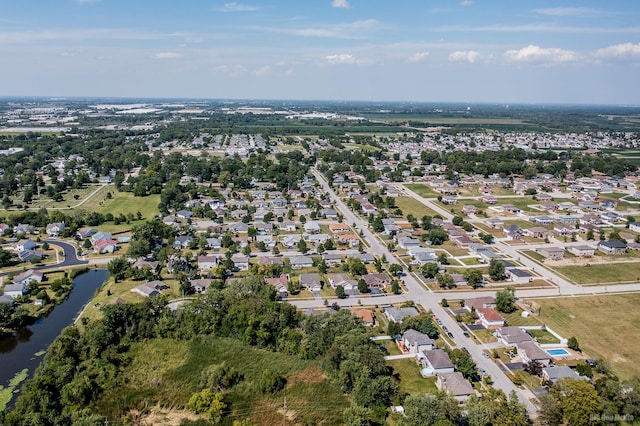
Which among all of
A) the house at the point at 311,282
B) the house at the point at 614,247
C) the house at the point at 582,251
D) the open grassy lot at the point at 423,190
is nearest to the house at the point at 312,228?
the house at the point at 311,282

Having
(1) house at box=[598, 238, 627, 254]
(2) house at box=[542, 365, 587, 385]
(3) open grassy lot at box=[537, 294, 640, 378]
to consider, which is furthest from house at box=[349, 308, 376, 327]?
(1) house at box=[598, 238, 627, 254]

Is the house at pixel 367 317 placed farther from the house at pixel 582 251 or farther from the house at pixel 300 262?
the house at pixel 582 251

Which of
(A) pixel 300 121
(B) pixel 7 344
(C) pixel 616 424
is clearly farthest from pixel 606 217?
(A) pixel 300 121

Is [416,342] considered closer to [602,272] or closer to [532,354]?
[532,354]

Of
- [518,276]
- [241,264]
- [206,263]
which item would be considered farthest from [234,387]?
[518,276]

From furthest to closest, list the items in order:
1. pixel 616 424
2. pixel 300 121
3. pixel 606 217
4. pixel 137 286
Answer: pixel 300 121
pixel 606 217
pixel 137 286
pixel 616 424

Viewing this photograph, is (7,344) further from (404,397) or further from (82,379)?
(404,397)

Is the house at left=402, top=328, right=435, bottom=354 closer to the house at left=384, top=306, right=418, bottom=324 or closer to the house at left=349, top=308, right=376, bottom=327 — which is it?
the house at left=384, top=306, right=418, bottom=324
